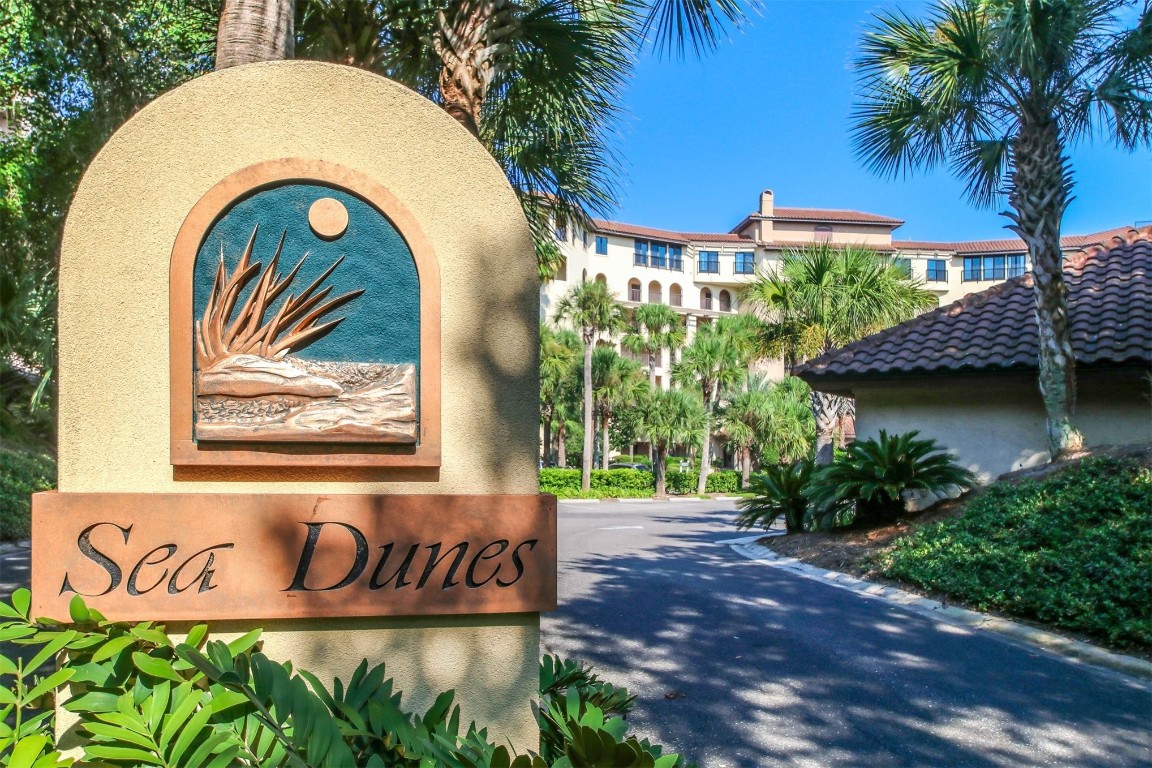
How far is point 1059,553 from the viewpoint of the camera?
744 centimetres

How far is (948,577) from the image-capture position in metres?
8.27

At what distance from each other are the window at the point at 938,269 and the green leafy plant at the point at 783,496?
161ft

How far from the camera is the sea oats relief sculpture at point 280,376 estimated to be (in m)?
3.05

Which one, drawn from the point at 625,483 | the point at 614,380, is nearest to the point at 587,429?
the point at 614,380

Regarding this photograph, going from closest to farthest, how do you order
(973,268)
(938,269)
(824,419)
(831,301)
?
1. (831,301)
2. (824,419)
3. (973,268)
4. (938,269)

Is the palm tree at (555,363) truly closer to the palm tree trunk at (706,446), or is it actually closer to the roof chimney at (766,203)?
the palm tree trunk at (706,446)

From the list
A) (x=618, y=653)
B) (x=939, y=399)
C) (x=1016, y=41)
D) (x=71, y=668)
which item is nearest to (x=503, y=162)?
(x=618, y=653)

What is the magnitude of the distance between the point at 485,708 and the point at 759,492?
12238mm

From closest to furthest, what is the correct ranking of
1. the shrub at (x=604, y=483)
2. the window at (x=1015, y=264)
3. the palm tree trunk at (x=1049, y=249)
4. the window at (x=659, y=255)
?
the palm tree trunk at (x=1049, y=249) → the shrub at (x=604, y=483) → the window at (x=1015, y=264) → the window at (x=659, y=255)

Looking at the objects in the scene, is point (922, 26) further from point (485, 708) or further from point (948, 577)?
point (485, 708)

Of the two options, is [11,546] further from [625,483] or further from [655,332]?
[655,332]

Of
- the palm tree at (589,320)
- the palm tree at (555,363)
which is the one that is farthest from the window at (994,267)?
the palm tree at (589,320)

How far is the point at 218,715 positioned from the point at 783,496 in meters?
12.8

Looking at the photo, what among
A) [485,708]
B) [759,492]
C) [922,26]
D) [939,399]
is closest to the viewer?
[485,708]
